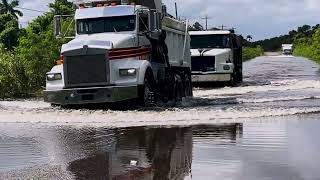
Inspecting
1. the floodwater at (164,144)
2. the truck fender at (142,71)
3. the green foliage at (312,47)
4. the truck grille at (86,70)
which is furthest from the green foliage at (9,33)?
the green foliage at (312,47)

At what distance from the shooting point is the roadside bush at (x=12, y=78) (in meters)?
24.0

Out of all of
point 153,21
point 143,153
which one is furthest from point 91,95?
point 143,153

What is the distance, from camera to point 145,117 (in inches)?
585

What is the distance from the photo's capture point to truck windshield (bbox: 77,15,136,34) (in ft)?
57.9

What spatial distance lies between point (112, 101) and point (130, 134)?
4.38 meters

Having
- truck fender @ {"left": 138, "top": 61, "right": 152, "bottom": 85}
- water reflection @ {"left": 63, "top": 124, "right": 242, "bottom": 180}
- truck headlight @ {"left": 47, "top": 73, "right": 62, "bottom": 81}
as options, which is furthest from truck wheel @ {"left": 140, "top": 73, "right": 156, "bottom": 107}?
water reflection @ {"left": 63, "top": 124, "right": 242, "bottom": 180}

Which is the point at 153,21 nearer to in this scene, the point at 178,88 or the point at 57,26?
the point at 57,26

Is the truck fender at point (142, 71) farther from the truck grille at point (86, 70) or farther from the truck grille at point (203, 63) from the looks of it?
the truck grille at point (203, 63)

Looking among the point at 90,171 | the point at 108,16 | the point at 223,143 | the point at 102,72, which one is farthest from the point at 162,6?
the point at 90,171

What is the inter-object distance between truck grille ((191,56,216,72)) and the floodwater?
12.2m

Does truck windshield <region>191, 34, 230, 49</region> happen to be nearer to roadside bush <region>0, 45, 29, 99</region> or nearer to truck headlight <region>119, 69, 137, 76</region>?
roadside bush <region>0, 45, 29, 99</region>

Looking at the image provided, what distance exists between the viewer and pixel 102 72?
16.3 m

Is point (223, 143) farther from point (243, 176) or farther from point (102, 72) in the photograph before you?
point (102, 72)

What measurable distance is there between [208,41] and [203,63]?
4.57ft
